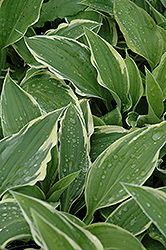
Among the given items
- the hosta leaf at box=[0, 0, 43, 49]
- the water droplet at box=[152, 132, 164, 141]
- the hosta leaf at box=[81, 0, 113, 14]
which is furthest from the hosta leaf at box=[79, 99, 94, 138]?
the hosta leaf at box=[81, 0, 113, 14]

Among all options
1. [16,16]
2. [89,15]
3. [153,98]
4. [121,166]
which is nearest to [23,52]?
[16,16]

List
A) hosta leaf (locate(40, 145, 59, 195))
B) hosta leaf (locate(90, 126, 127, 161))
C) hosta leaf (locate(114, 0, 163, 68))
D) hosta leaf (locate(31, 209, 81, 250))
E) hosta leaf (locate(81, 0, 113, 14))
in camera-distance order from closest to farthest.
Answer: hosta leaf (locate(31, 209, 81, 250)) < hosta leaf (locate(40, 145, 59, 195)) < hosta leaf (locate(90, 126, 127, 161)) < hosta leaf (locate(114, 0, 163, 68)) < hosta leaf (locate(81, 0, 113, 14))

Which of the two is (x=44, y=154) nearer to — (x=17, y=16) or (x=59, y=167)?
(x=59, y=167)

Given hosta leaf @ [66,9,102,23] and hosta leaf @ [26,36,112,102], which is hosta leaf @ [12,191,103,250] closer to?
hosta leaf @ [26,36,112,102]

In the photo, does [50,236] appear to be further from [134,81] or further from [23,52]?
[23,52]

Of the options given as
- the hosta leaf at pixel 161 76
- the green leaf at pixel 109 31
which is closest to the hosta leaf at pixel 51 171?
Result: the hosta leaf at pixel 161 76
